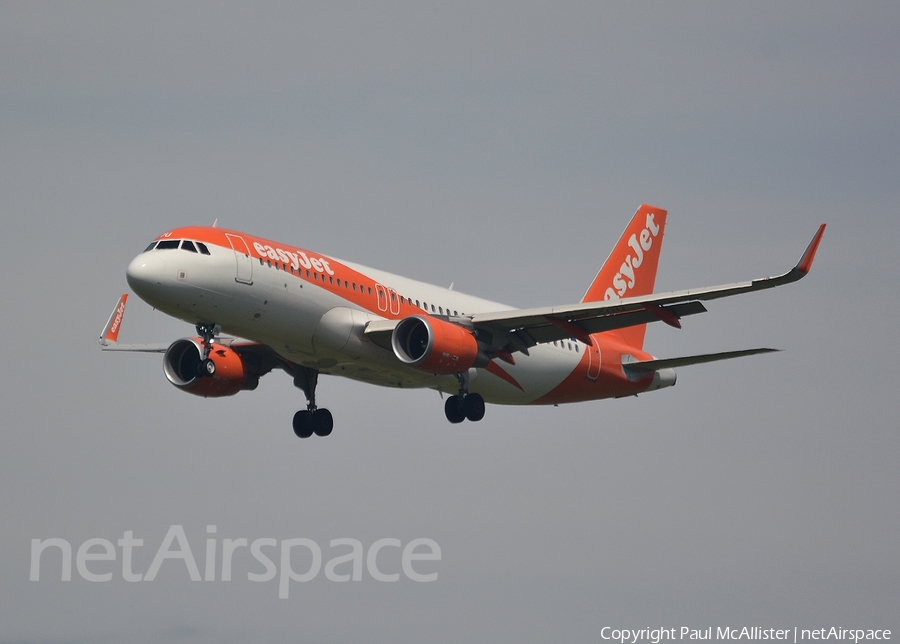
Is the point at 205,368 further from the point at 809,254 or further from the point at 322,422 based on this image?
the point at 809,254

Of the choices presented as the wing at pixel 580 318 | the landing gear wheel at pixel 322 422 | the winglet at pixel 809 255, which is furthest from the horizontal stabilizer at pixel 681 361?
the landing gear wheel at pixel 322 422

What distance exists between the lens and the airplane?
40094 millimetres

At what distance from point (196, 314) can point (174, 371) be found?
6.30 metres

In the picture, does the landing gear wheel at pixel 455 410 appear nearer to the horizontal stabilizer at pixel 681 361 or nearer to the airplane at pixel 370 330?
the airplane at pixel 370 330

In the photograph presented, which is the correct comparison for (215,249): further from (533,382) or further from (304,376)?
(533,382)

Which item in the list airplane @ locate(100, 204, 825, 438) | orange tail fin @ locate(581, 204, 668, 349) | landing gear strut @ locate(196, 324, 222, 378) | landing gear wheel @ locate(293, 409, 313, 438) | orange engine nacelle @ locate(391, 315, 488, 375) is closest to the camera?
airplane @ locate(100, 204, 825, 438)

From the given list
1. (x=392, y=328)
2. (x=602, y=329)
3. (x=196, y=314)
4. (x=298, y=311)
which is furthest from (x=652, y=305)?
(x=196, y=314)

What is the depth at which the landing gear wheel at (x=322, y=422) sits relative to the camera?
161ft

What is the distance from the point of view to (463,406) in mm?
46375

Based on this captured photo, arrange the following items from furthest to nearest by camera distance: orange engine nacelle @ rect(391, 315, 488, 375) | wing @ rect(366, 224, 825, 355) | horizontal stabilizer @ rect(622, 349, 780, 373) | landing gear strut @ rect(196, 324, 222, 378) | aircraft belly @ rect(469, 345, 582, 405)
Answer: aircraft belly @ rect(469, 345, 582, 405), horizontal stabilizer @ rect(622, 349, 780, 373), orange engine nacelle @ rect(391, 315, 488, 375), landing gear strut @ rect(196, 324, 222, 378), wing @ rect(366, 224, 825, 355)

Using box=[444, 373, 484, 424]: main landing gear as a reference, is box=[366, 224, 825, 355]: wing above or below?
above

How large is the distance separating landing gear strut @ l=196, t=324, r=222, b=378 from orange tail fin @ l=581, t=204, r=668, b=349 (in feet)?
58.8

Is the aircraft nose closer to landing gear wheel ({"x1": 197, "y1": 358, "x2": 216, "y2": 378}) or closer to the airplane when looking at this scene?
the airplane

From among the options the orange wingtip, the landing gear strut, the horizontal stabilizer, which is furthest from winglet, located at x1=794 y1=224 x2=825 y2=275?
the landing gear strut
